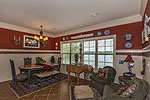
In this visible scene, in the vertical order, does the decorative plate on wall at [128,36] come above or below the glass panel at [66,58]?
above

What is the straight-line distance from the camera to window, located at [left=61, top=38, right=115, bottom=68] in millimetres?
3574

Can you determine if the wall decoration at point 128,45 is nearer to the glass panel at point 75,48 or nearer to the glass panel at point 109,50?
the glass panel at point 109,50

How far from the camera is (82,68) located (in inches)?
146

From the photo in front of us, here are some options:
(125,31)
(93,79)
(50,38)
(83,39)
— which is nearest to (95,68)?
(93,79)

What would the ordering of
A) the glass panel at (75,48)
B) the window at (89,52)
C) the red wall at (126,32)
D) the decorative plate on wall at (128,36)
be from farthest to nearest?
1. the glass panel at (75,48)
2. the window at (89,52)
3. the decorative plate on wall at (128,36)
4. the red wall at (126,32)

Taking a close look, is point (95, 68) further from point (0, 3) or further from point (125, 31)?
point (0, 3)

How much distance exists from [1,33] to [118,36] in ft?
17.2

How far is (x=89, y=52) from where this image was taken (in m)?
4.24

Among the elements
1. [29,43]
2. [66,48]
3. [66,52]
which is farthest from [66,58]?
[29,43]

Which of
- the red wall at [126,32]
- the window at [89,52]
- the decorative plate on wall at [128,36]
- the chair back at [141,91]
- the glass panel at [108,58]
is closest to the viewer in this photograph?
the chair back at [141,91]

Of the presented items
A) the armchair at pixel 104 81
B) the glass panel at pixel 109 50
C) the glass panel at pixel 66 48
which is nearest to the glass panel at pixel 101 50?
the glass panel at pixel 109 50

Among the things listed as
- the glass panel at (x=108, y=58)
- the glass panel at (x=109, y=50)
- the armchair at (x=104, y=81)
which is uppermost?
the glass panel at (x=109, y=50)

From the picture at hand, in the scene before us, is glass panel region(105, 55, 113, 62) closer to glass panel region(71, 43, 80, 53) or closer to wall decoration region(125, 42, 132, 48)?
wall decoration region(125, 42, 132, 48)

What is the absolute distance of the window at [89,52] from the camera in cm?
410
